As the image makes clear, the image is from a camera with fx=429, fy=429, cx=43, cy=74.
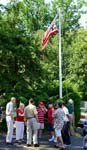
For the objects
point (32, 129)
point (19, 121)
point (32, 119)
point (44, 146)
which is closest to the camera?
point (32, 119)

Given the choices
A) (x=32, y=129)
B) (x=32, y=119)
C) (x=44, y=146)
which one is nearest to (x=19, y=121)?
(x=32, y=129)

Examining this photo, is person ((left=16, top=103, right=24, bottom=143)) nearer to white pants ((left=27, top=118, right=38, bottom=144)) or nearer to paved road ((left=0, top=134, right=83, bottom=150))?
paved road ((left=0, top=134, right=83, bottom=150))

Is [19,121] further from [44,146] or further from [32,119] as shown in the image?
[44,146]

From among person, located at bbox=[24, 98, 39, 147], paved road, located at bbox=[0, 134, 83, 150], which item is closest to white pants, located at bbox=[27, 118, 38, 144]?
person, located at bbox=[24, 98, 39, 147]

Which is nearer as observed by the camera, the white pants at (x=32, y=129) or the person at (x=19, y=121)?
the white pants at (x=32, y=129)

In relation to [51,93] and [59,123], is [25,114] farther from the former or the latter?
[51,93]

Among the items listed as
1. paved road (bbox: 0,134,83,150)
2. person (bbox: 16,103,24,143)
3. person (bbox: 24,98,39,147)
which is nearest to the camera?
paved road (bbox: 0,134,83,150)

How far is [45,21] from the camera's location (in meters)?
60.0

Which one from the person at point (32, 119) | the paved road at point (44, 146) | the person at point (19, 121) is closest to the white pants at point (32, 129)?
the person at point (32, 119)

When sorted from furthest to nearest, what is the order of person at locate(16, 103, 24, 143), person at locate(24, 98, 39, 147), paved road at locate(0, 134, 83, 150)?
1. person at locate(16, 103, 24, 143)
2. person at locate(24, 98, 39, 147)
3. paved road at locate(0, 134, 83, 150)

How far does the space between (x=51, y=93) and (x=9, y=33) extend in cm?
490

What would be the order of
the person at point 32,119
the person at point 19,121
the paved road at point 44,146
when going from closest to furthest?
the paved road at point 44,146, the person at point 32,119, the person at point 19,121

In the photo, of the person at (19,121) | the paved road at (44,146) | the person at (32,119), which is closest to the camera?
the paved road at (44,146)

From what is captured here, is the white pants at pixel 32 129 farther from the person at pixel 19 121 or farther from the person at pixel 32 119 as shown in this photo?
the person at pixel 19 121
